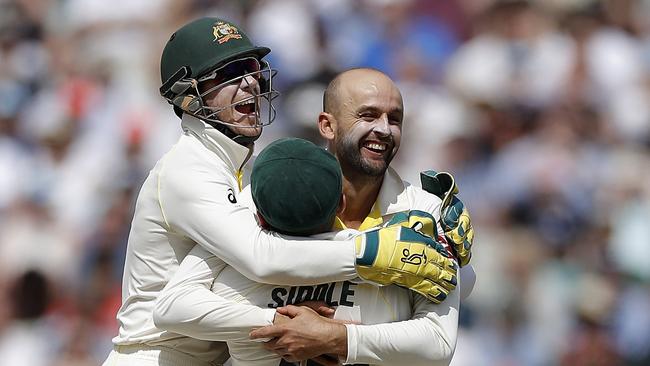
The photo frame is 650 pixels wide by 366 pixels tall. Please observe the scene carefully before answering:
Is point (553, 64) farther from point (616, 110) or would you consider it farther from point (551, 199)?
point (551, 199)

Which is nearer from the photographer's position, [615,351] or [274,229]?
[274,229]

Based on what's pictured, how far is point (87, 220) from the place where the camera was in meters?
7.84

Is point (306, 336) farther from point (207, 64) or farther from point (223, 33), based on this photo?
point (223, 33)

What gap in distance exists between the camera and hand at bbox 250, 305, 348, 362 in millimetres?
3594

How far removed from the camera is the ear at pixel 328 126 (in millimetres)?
4172

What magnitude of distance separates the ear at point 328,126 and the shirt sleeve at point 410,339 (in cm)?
70

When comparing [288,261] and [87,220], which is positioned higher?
[288,261]

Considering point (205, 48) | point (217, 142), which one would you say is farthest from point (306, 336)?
point (205, 48)

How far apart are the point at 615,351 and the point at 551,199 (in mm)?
1011

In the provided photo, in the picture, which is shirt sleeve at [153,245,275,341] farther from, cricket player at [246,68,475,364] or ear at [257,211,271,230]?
cricket player at [246,68,475,364]

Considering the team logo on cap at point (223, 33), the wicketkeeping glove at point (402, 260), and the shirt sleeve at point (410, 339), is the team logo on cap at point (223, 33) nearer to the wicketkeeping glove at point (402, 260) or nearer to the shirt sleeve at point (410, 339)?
the wicketkeeping glove at point (402, 260)

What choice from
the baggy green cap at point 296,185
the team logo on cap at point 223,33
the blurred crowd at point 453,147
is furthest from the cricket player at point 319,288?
the blurred crowd at point 453,147

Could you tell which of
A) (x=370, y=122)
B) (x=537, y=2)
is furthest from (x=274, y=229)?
(x=537, y=2)

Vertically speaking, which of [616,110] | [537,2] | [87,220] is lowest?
[87,220]
